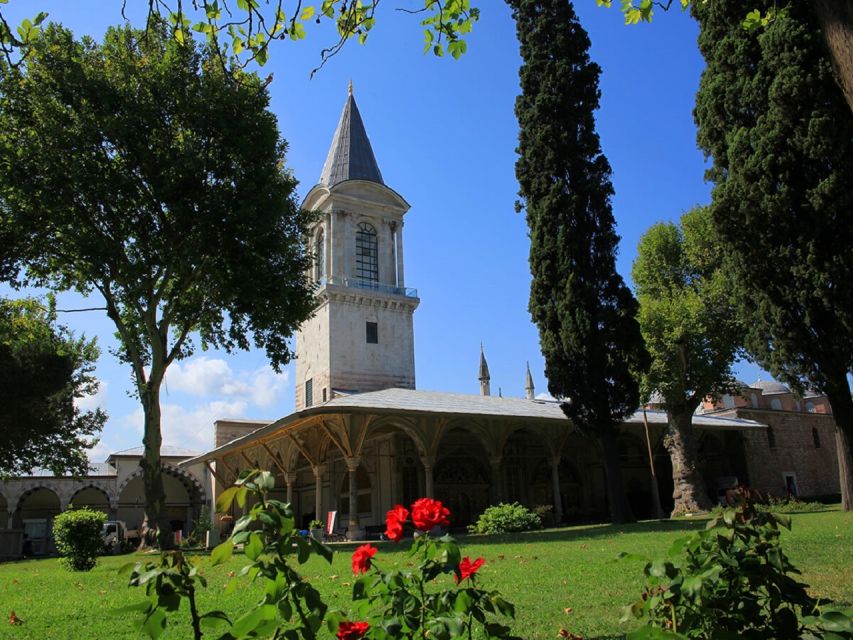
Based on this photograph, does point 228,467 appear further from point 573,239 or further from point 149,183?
point 573,239

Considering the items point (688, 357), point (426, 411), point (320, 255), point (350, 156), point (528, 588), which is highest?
point (350, 156)

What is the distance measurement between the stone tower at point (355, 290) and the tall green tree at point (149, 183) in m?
14.7

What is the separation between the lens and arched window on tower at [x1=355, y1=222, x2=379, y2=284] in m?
35.8

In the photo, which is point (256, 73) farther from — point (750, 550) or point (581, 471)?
point (581, 471)

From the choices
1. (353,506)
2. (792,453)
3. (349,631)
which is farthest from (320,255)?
(349,631)

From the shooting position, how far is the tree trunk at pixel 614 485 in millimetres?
18859

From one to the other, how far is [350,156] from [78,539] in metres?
27.7

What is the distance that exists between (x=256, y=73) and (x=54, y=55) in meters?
4.74

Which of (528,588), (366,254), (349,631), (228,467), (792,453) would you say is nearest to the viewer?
(349,631)

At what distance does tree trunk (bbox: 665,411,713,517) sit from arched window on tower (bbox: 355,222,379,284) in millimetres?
17212

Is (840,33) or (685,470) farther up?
(840,33)

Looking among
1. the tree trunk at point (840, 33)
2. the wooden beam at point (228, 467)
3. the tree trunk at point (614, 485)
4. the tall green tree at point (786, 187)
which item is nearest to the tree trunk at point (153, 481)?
the tree trunk at point (614, 485)

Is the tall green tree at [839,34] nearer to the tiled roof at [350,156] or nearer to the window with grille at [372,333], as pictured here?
the window with grille at [372,333]

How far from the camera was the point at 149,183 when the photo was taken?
16.4 metres
